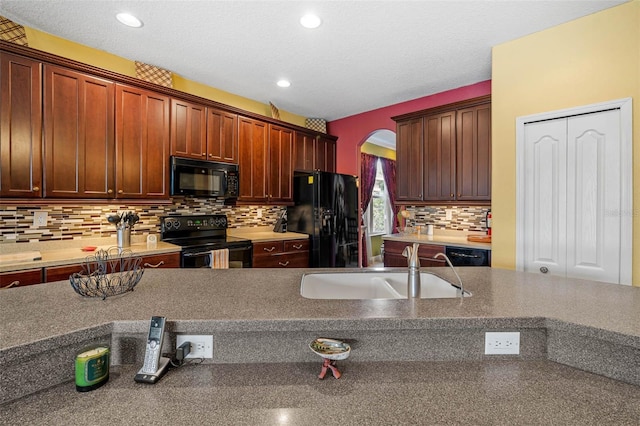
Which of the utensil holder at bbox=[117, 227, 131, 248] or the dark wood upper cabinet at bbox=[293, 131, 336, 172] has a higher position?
the dark wood upper cabinet at bbox=[293, 131, 336, 172]

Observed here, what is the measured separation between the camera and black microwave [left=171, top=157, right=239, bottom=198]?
10.4 ft

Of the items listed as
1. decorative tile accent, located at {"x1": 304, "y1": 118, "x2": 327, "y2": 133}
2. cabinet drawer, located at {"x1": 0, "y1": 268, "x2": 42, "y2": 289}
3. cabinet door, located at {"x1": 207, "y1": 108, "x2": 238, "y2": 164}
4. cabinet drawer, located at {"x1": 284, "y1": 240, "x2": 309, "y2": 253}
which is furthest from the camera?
decorative tile accent, located at {"x1": 304, "y1": 118, "x2": 327, "y2": 133}

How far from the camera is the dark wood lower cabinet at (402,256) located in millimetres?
3390

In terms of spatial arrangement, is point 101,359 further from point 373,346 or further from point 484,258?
point 484,258

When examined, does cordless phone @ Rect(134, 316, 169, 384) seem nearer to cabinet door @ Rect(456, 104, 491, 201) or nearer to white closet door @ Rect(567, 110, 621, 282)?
white closet door @ Rect(567, 110, 621, 282)

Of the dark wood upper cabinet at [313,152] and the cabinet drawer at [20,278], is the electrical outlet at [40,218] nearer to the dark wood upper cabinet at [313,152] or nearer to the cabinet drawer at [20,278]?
the cabinet drawer at [20,278]

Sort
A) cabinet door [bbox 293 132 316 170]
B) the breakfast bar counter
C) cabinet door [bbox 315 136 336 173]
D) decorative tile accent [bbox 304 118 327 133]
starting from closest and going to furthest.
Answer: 1. the breakfast bar counter
2. cabinet door [bbox 293 132 316 170]
3. cabinet door [bbox 315 136 336 173]
4. decorative tile accent [bbox 304 118 327 133]

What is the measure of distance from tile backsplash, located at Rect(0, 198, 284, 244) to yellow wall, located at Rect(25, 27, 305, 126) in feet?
4.13

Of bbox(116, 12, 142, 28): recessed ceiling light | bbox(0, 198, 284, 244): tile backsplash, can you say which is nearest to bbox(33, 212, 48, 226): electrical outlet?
bbox(0, 198, 284, 244): tile backsplash

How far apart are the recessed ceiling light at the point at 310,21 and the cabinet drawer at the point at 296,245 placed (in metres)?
2.36

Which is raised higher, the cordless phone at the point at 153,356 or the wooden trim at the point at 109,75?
the wooden trim at the point at 109,75

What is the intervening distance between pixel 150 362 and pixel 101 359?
0.42ft

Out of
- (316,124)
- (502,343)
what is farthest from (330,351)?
(316,124)

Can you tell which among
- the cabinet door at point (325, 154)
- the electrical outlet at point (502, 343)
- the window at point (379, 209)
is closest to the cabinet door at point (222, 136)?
the cabinet door at point (325, 154)
